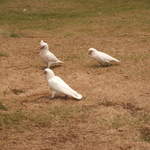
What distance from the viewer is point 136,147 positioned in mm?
5754

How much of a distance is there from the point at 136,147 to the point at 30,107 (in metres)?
2.01

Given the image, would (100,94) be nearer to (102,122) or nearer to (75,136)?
(102,122)

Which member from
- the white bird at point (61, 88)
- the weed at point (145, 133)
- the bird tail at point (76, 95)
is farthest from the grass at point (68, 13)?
the weed at point (145, 133)

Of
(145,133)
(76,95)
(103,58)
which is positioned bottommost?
(145,133)

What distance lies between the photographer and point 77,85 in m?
8.20

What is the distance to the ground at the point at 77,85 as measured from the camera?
6.10 m

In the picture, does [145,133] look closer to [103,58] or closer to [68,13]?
[103,58]

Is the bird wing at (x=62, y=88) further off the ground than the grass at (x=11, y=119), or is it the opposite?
the bird wing at (x=62, y=88)

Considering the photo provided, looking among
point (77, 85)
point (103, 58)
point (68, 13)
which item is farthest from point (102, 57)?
point (68, 13)

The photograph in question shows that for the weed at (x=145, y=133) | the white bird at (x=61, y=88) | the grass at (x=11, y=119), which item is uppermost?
the white bird at (x=61, y=88)

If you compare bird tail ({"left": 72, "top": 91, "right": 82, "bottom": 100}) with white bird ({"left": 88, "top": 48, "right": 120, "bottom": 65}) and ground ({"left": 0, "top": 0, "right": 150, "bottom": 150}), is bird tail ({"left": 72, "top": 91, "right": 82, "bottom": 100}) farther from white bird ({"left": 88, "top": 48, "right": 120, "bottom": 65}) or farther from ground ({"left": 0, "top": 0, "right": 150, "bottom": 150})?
white bird ({"left": 88, "top": 48, "right": 120, "bottom": 65})

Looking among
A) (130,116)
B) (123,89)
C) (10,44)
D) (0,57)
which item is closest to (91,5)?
(10,44)

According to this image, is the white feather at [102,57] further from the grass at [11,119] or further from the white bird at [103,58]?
the grass at [11,119]

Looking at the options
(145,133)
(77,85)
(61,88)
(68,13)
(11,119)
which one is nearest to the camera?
(145,133)
